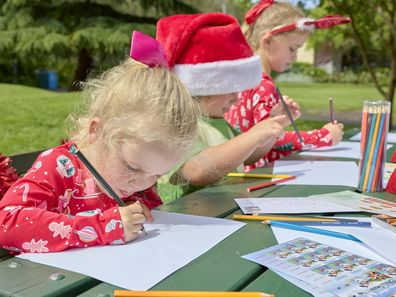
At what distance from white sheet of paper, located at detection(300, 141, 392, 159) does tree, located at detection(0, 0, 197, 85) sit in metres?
7.86

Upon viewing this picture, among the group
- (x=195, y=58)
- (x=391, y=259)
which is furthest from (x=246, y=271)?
(x=195, y=58)

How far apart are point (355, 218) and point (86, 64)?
34.3 feet

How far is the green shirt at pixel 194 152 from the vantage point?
5.06 ft

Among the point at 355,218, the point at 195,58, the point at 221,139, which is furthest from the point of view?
the point at 221,139

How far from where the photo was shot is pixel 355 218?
1177 millimetres

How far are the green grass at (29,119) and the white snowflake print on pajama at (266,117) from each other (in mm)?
2711

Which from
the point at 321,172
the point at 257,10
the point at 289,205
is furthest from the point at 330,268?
the point at 257,10

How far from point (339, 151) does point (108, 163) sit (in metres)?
1.22

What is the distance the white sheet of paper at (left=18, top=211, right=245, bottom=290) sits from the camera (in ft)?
2.66

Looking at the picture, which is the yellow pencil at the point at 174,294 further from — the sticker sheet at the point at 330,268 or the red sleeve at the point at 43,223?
the red sleeve at the point at 43,223

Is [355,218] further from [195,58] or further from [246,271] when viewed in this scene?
[195,58]

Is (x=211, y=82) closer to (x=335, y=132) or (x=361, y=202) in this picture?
(x=361, y=202)

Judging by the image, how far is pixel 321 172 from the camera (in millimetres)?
→ 1693

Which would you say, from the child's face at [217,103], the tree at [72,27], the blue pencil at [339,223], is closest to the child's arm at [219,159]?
the child's face at [217,103]
